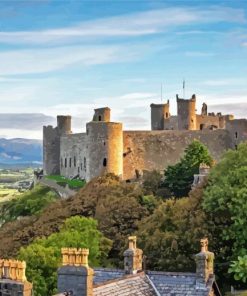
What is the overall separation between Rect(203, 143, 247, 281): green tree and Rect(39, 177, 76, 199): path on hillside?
32415mm

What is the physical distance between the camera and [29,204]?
292 ft

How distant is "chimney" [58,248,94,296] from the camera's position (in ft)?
73.0

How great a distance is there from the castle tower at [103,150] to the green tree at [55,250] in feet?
85.9

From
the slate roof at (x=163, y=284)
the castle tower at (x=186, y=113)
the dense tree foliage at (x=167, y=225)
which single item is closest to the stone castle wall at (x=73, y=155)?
the castle tower at (x=186, y=113)

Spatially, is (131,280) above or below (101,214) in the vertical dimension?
below

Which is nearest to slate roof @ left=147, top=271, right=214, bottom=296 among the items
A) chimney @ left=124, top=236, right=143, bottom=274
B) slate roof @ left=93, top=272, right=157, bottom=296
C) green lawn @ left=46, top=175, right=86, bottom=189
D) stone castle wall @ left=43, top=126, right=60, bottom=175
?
slate roof @ left=93, top=272, right=157, bottom=296

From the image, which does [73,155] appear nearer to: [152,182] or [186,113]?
[186,113]

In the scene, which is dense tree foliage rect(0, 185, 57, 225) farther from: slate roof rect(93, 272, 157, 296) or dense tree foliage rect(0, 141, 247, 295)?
slate roof rect(93, 272, 157, 296)

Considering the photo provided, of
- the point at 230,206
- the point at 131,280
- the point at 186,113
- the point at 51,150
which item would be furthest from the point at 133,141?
the point at 131,280

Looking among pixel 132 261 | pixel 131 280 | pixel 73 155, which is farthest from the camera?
pixel 73 155

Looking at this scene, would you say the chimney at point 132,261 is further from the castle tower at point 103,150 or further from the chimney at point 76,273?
the castle tower at point 103,150

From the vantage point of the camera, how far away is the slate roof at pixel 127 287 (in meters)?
24.3

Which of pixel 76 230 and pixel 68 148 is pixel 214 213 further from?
pixel 68 148

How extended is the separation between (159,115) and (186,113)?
4.11 metres
